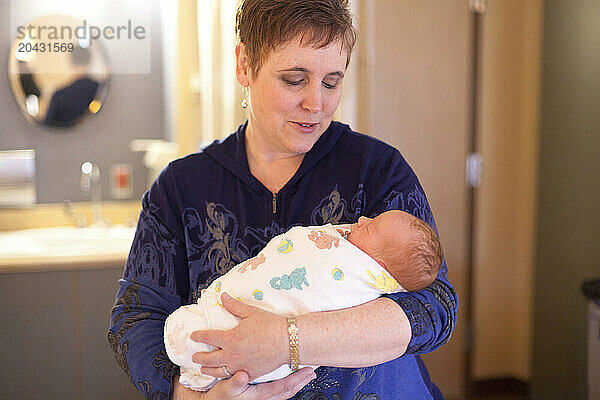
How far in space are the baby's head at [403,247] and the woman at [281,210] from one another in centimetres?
4

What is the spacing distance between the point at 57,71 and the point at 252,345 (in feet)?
8.55

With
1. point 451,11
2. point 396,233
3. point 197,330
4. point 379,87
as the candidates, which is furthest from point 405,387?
point 451,11

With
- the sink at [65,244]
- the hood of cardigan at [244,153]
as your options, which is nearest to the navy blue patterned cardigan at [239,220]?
the hood of cardigan at [244,153]

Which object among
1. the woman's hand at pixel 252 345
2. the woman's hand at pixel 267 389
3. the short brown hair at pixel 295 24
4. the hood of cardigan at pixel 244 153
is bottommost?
the woman's hand at pixel 267 389

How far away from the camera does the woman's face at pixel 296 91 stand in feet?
4.10

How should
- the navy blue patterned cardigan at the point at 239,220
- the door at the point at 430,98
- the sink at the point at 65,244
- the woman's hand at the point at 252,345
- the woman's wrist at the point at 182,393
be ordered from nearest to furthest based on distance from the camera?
the woman's hand at the point at 252,345 → the woman's wrist at the point at 182,393 → the navy blue patterned cardigan at the point at 239,220 → the sink at the point at 65,244 → the door at the point at 430,98

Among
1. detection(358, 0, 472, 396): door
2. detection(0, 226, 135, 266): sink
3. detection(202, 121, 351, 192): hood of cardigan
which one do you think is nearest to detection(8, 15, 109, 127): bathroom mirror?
detection(0, 226, 135, 266): sink

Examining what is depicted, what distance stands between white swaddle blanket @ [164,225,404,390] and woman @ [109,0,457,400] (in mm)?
34

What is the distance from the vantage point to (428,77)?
3.23 meters

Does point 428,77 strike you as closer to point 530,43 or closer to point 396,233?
point 530,43

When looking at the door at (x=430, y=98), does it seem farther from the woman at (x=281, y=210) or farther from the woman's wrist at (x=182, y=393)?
the woman's wrist at (x=182, y=393)

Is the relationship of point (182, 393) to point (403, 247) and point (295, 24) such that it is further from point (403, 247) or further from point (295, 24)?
point (295, 24)

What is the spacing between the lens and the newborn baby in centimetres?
115

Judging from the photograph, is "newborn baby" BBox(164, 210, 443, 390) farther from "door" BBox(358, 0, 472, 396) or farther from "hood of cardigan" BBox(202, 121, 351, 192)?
"door" BBox(358, 0, 472, 396)
